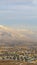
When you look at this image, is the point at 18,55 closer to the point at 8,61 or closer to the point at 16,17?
the point at 8,61

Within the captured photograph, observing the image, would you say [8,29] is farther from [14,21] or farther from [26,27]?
[26,27]

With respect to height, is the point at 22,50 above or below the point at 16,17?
below

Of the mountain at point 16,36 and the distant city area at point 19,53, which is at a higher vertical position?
the mountain at point 16,36

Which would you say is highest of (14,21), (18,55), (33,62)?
(14,21)

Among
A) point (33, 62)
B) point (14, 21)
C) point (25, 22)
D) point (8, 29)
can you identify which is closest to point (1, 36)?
point (8, 29)

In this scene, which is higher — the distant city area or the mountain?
the mountain

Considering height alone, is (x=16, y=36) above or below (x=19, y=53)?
above

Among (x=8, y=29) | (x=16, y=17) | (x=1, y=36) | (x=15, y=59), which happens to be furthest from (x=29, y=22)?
(x=15, y=59)
